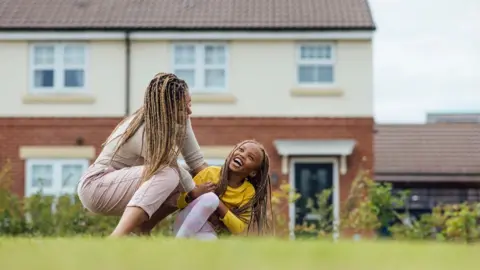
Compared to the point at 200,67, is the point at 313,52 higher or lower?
higher

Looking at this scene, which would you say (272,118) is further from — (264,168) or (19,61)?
(264,168)

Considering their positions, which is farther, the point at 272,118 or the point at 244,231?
the point at 272,118

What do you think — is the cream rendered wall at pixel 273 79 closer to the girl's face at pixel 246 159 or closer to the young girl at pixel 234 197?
the young girl at pixel 234 197

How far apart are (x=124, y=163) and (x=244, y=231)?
27.0 inches

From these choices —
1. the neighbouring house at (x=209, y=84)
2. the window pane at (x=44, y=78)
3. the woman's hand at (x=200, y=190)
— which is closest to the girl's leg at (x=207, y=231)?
the woman's hand at (x=200, y=190)

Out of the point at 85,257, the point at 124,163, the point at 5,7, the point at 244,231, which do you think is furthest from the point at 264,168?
the point at 5,7

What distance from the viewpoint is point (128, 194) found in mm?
5191

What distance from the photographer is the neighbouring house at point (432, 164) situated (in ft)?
99.1

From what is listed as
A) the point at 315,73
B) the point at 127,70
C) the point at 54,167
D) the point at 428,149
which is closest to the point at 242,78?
the point at 315,73

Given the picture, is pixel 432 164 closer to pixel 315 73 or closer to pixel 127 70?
pixel 315 73

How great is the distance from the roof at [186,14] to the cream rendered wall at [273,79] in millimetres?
431

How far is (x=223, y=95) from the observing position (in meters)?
21.8

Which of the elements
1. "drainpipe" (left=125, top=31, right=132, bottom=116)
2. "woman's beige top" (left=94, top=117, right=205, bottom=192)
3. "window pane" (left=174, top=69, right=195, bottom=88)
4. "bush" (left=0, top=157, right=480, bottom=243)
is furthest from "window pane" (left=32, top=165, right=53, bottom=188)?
"woman's beige top" (left=94, top=117, right=205, bottom=192)

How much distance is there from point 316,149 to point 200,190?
16.2 m
